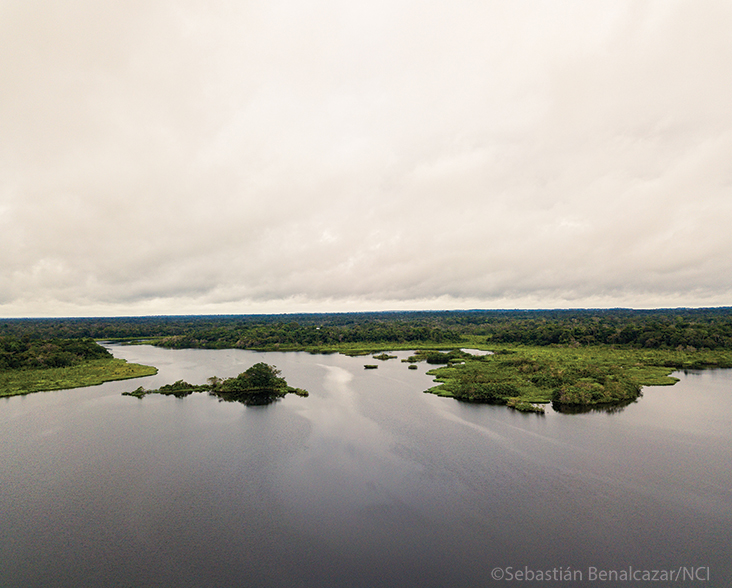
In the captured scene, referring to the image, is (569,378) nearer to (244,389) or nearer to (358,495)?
(358,495)

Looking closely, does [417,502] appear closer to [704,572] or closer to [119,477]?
[704,572]

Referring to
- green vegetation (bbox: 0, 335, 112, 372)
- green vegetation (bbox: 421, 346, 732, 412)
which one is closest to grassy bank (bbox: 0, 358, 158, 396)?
green vegetation (bbox: 0, 335, 112, 372)

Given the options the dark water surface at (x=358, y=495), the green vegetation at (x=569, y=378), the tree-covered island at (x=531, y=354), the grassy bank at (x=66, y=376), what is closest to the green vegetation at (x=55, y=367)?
the grassy bank at (x=66, y=376)

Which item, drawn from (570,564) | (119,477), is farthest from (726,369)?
(119,477)

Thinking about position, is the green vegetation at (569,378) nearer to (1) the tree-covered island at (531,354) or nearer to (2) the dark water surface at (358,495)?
(1) the tree-covered island at (531,354)

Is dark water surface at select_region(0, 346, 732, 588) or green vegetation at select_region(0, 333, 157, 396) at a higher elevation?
green vegetation at select_region(0, 333, 157, 396)

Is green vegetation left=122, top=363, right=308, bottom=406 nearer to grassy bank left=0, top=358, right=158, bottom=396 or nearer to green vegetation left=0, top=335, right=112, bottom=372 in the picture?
grassy bank left=0, top=358, right=158, bottom=396
